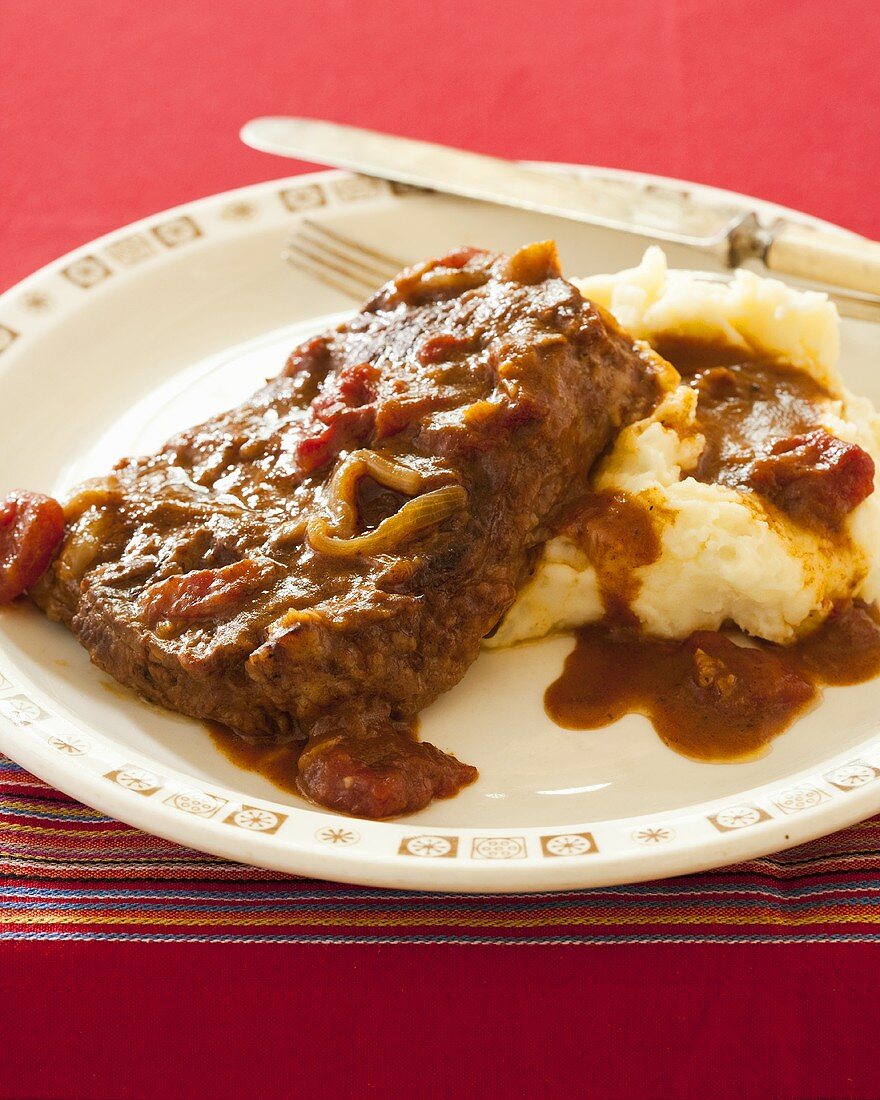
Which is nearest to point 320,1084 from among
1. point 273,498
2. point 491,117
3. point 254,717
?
point 254,717

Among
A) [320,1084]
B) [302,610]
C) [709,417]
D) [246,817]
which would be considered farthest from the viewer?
[709,417]

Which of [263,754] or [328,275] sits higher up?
[328,275]

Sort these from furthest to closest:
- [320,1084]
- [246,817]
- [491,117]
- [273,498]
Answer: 1. [491,117]
2. [273,498]
3. [246,817]
4. [320,1084]

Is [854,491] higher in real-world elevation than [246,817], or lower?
higher

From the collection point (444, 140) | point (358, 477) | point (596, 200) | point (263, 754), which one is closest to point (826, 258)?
point (596, 200)

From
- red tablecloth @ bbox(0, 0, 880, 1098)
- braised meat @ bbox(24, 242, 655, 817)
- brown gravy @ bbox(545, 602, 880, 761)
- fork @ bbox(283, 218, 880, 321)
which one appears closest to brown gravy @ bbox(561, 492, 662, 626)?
braised meat @ bbox(24, 242, 655, 817)

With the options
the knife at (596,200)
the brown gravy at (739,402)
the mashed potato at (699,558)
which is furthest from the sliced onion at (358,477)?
the knife at (596,200)

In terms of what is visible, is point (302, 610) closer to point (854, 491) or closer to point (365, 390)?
point (365, 390)

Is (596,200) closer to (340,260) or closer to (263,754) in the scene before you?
(340,260)
